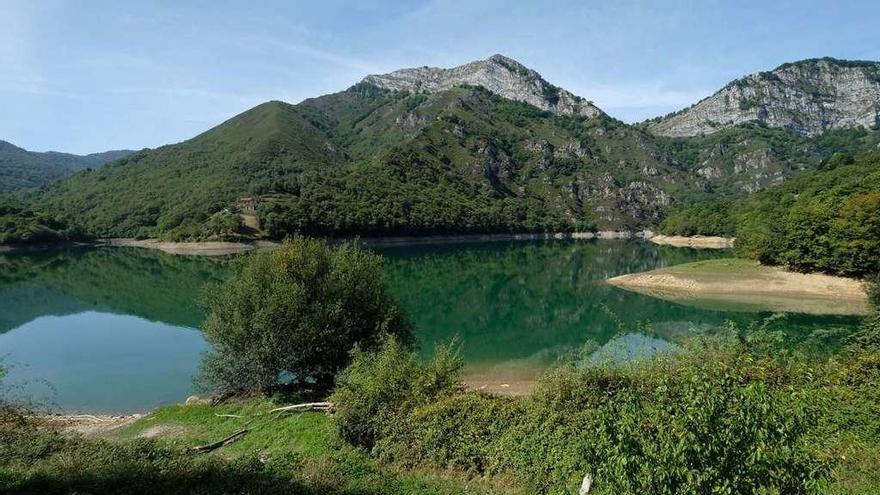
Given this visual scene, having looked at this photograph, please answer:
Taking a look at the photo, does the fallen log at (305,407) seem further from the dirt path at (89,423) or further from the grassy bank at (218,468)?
the dirt path at (89,423)

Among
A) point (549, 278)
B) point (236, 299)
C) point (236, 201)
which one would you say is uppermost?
point (236, 201)

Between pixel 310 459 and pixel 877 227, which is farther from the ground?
pixel 877 227

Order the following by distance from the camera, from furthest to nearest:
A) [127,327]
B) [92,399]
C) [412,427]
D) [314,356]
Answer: [127,327] < [92,399] < [314,356] < [412,427]

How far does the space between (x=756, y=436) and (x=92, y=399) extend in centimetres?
3995

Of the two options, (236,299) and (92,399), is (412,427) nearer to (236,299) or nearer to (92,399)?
(236,299)

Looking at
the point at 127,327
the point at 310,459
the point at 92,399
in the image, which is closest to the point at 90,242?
the point at 127,327

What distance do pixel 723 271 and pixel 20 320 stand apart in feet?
292

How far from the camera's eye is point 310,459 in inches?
645

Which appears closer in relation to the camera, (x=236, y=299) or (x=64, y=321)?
(x=236, y=299)

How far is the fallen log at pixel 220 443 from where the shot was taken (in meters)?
19.4

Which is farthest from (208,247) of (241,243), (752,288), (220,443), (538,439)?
(538,439)

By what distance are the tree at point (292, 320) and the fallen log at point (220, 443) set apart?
15.8 feet

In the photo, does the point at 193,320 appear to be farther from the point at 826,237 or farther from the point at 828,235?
the point at 828,235

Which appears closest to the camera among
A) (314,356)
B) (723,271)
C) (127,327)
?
(314,356)
